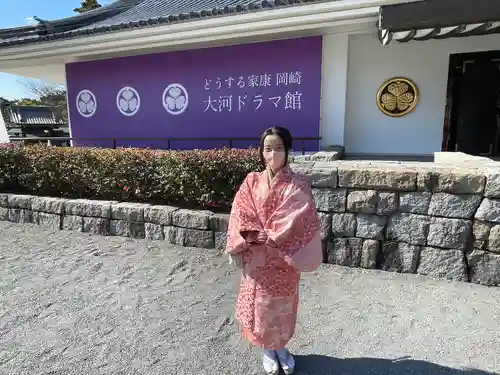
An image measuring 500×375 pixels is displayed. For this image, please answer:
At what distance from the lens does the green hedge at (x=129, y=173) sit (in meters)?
4.19

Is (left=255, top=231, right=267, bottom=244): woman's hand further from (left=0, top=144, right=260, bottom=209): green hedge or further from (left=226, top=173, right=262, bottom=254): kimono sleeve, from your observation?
(left=0, top=144, right=260, bottom=209): green hedge

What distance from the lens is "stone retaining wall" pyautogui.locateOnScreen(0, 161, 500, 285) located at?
3.13m

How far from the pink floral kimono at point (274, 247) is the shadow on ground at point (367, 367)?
0.28 meters

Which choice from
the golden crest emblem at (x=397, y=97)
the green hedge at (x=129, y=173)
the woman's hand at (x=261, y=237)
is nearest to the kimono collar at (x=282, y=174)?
the woman's hand at (x=261, y=237)

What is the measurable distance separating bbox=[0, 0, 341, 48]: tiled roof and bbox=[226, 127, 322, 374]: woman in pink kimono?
4211 millimetres

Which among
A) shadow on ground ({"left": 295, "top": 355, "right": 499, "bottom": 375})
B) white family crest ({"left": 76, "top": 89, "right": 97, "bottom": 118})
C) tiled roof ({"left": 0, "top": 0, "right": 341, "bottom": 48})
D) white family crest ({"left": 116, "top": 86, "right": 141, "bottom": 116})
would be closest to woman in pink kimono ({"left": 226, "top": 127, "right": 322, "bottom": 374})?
shadow on ground ({"left": 295, "top": 355, "right": 499, "bottom": 375})

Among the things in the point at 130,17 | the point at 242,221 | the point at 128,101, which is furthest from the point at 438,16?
the point at 130,17

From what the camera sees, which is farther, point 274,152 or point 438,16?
point 438,16

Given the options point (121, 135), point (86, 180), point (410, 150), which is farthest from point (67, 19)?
point (410, 150)

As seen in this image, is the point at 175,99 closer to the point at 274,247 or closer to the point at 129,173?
the point at 129,173

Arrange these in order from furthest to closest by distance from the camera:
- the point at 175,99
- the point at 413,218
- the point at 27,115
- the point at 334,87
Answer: the point at 27,115, the point at 175,99, the point at 334,87, the point at 413,218

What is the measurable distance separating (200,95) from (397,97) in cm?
404

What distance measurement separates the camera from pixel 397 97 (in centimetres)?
698

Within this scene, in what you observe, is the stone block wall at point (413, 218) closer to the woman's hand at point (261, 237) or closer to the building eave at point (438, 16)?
the woman's hand at point (261, 237)
